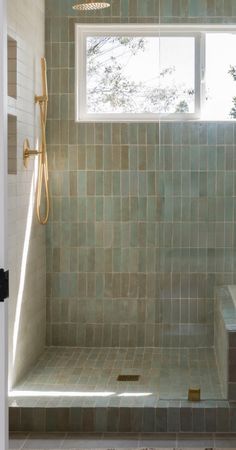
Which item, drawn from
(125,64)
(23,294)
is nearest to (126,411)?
(23,294)

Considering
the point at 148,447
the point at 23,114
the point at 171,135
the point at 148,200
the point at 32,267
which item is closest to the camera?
the point at 148,447

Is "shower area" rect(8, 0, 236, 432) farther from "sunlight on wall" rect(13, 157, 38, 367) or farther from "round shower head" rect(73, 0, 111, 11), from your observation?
"round shower head" rect(73, 0, 111, 11)

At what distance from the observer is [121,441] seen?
4.27m

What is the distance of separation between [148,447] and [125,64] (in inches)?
108

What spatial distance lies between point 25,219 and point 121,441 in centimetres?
154

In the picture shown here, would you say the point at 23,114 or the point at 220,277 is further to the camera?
the point at 23,114

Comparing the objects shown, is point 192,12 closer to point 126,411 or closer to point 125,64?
point 125,64

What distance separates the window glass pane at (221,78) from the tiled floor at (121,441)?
1637 mm

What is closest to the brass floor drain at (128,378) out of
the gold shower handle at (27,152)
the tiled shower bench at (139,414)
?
the tiled shower bench at (139,414)

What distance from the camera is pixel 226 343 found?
432 centimetres

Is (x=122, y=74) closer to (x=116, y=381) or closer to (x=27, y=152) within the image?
(x=27, y=152)

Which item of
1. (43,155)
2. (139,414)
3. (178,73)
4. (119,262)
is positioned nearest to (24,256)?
(43,155)

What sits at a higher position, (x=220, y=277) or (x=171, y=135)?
(x=171, y=135)

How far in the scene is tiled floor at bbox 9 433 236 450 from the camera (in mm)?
4180
